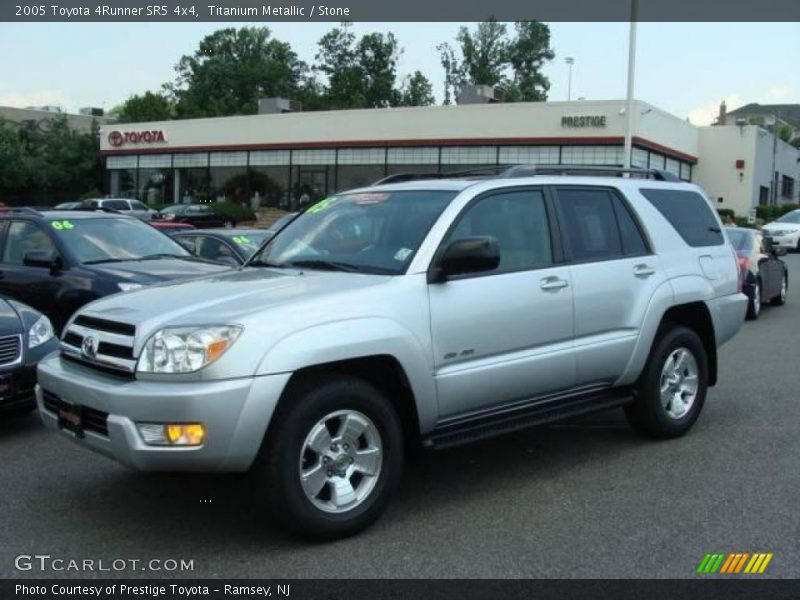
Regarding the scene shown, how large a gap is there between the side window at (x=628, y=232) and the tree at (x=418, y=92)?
82395 millimetres

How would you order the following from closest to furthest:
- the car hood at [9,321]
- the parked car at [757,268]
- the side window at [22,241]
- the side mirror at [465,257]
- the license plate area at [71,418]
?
the license plate area at [71,418]
the side mirror at [465,257]
the car hood at [9,321]
the side window at [22,241]
the parked car at [757,268]

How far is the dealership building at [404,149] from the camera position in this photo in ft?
119

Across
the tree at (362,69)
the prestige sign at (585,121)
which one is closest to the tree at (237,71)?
the tree at (362,69)

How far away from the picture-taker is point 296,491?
4.14 m

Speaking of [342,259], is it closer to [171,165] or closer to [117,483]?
[117,483]

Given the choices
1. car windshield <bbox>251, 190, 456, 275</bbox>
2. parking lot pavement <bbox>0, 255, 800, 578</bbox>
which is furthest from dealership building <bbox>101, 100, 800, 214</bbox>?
car windshield <bbox>251, 190, 456, 275</bbox>

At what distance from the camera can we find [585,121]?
117ft

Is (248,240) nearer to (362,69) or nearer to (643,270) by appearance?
(643,270)

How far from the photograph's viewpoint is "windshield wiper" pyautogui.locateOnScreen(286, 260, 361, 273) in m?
Result: 4.95

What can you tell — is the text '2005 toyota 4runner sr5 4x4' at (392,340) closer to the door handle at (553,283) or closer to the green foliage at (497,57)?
the door handle at (553,283)

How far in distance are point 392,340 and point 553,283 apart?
135 centimetres

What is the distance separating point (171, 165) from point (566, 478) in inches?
1845

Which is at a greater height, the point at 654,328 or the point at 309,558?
the point at 654,328
